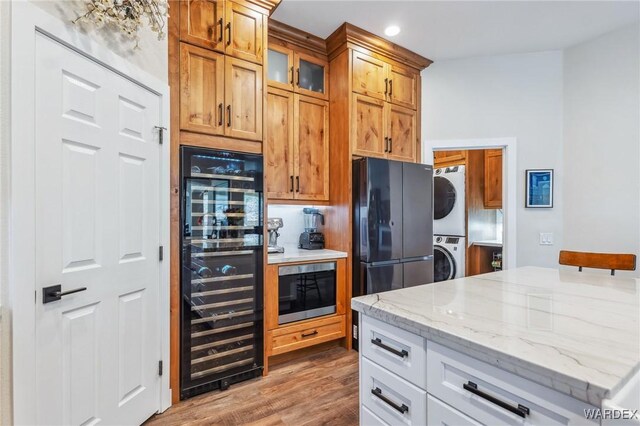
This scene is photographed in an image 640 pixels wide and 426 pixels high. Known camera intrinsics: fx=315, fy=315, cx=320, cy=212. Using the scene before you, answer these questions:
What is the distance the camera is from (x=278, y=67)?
9.57 feet

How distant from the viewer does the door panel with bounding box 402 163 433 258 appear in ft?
10.1

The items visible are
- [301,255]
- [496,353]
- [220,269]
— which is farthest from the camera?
[301,255]

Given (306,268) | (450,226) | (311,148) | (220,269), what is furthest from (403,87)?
(220,269)

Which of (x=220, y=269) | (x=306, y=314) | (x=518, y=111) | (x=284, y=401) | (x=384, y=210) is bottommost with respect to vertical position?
(x=284, y=401)

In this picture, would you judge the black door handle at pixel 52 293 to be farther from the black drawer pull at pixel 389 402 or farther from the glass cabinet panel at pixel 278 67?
the glass cabinet panel at pixel 278 67

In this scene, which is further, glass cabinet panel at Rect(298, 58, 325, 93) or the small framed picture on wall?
the small framed picture on wall

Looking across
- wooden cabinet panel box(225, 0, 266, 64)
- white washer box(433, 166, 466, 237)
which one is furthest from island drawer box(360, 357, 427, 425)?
white washer box(433, 166, 466, 237)

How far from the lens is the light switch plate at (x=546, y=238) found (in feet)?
10.9

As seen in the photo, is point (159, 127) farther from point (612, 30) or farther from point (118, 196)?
point (612, 30)

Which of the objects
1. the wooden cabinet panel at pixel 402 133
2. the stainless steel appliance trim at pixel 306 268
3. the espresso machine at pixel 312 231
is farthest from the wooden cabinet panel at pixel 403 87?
the stainless steel appliance trim at pixel 306 268

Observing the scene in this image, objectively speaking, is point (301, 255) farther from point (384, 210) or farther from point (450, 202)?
point (450, 202)

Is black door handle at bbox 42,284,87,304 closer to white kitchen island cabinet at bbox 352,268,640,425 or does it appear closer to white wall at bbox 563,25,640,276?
white kitchen island cabinet at bbox 352,268,640,425

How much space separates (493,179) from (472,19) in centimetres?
268

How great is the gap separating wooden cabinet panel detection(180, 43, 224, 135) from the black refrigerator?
131 centimetres
